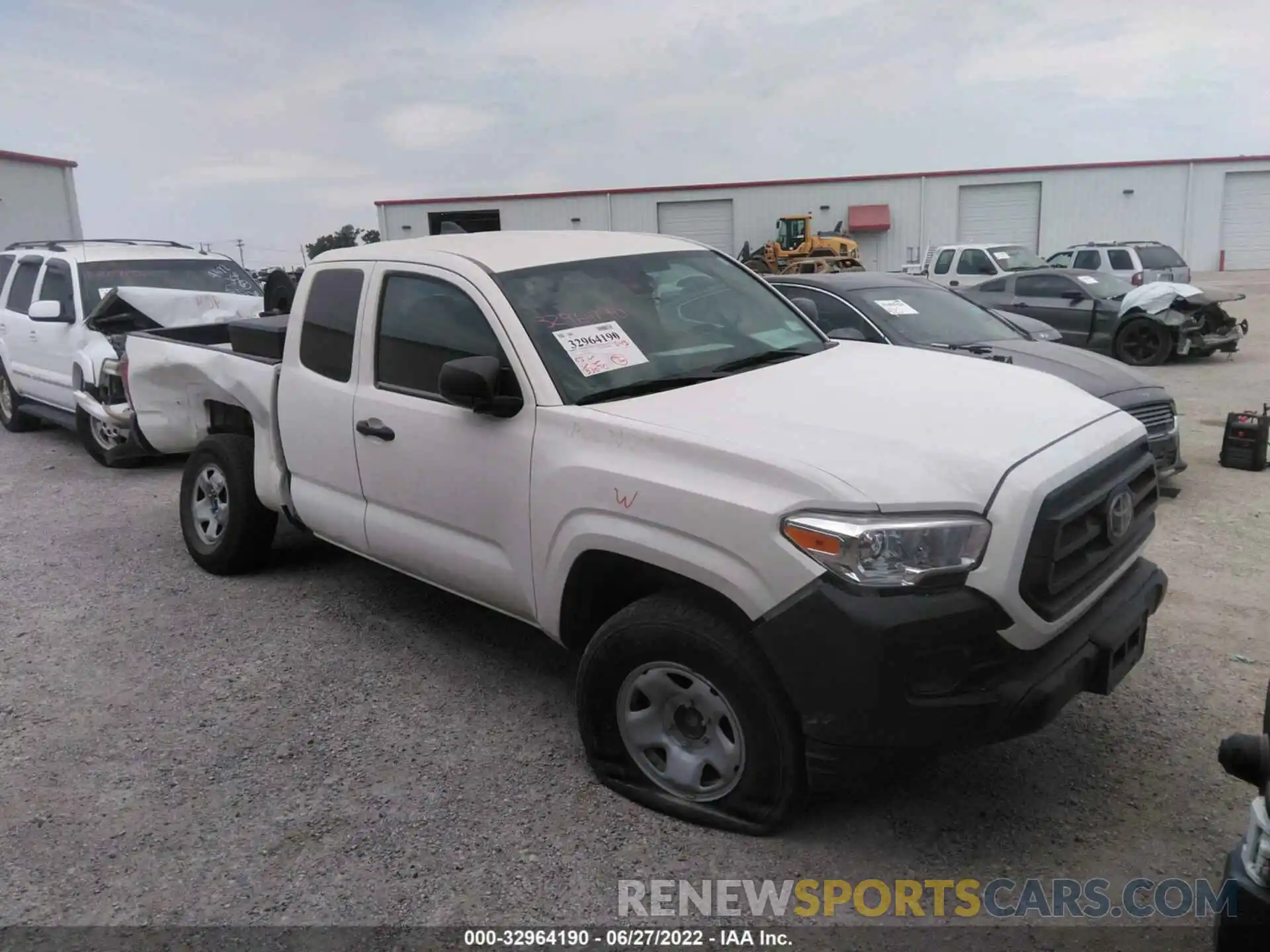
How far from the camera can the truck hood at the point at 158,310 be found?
863 centimetres

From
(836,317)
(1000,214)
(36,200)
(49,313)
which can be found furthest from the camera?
(1000,214)

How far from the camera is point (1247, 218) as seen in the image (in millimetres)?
37562

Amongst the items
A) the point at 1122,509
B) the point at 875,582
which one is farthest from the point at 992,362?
the point at 875,582

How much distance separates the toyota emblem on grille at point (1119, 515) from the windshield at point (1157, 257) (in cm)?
1902

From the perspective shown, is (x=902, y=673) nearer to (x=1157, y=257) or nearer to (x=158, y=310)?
(x=158, y=310)

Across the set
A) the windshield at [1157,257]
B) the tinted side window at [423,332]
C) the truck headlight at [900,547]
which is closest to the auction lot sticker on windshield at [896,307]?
the tinted side window at [423,332]

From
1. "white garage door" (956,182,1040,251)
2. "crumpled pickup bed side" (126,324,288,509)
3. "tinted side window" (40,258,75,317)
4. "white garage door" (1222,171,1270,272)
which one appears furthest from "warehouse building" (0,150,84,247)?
"white garage door" (1222,171,1270,272)

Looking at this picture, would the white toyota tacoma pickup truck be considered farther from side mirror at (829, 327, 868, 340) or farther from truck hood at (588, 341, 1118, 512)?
side mirror at (829, 327, 868, 340)

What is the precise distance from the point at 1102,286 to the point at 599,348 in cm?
1313

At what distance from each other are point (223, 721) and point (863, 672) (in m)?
2.81

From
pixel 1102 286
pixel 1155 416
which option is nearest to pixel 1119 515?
pixel 1155 416

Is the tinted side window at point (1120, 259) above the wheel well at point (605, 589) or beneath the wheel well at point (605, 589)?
above

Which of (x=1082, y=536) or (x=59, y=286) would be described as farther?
(x=59, y=286)

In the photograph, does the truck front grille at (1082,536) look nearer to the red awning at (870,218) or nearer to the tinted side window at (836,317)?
the tinted side window at (836,317)
